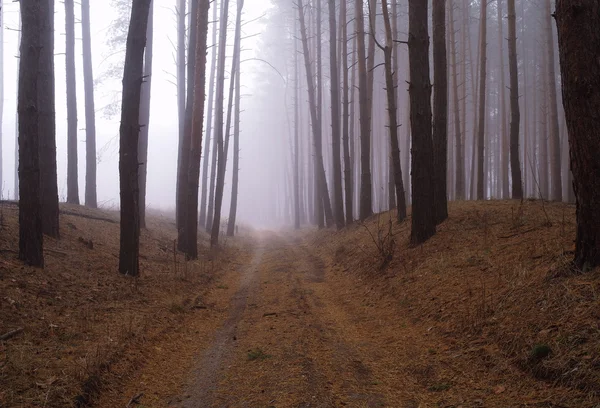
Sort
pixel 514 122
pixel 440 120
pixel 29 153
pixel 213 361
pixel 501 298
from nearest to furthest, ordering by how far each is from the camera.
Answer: pixel 213 361 → pixel 501 298 → pixel 29 153 → pixel 440 120 → pixel 514 122

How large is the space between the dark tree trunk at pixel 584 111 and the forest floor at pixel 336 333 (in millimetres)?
504

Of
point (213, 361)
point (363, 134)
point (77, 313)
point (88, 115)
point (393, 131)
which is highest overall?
point (88, 115)

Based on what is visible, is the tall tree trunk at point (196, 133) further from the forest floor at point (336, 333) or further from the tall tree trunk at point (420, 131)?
the tall tree trunk at point (420, 131)

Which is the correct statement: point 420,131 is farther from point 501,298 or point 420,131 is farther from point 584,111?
point 501,298

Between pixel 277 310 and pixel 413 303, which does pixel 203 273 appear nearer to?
pixel 277 310

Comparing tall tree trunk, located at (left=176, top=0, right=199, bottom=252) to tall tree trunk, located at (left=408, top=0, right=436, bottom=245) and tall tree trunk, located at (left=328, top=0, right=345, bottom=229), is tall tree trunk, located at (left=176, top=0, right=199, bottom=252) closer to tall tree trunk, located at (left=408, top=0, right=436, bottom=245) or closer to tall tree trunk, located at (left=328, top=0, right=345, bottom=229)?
tall tree trunk, located at (left=328, top=0, right=345, bottom=229)

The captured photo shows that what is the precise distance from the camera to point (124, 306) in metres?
7.68

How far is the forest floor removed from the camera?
4414 mm

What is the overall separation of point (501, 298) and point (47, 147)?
32.2ft

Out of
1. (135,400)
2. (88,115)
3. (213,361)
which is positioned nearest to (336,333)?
(213,361)

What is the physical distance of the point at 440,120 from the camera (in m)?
12.5

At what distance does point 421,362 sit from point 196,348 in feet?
9.37

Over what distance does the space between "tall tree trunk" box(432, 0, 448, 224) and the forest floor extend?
4.88 ft

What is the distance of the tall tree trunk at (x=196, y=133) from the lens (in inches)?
583
